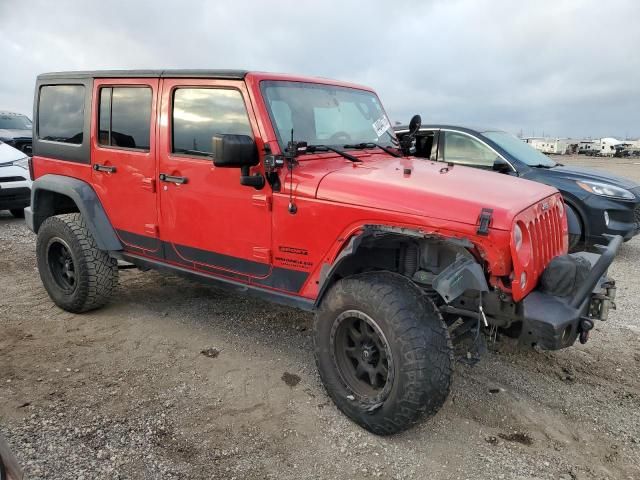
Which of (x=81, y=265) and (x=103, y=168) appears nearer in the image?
(x=103, y=168)

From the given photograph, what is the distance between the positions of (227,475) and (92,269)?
2.51 metres

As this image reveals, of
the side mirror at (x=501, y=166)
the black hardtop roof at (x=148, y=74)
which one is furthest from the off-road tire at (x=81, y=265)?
the side mirror at (x=501, y=166)

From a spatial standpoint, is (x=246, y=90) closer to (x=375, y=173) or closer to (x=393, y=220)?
(x=375, y=173)

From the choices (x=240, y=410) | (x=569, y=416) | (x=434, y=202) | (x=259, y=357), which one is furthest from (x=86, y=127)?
(x=569, y=416)

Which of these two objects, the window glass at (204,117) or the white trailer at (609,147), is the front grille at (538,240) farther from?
the white trailer at (609,147)

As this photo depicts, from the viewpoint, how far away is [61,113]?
15.4 feet

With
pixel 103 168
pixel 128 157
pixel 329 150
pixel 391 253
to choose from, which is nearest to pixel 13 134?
pixel 103 168

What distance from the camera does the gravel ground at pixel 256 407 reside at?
2707 mm

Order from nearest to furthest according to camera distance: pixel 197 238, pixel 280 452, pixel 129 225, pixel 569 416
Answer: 1. pixel 280 452
2. pixel 569 416
3. pixel 197 238
4. pixel 129 225

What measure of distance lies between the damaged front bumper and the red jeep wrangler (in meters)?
0.01

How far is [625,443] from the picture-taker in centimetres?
292

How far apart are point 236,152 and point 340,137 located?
0.99 m

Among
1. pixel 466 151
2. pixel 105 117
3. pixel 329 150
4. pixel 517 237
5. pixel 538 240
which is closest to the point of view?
pixel 517 237

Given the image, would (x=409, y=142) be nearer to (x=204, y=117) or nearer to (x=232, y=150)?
(x=204, y=117)
